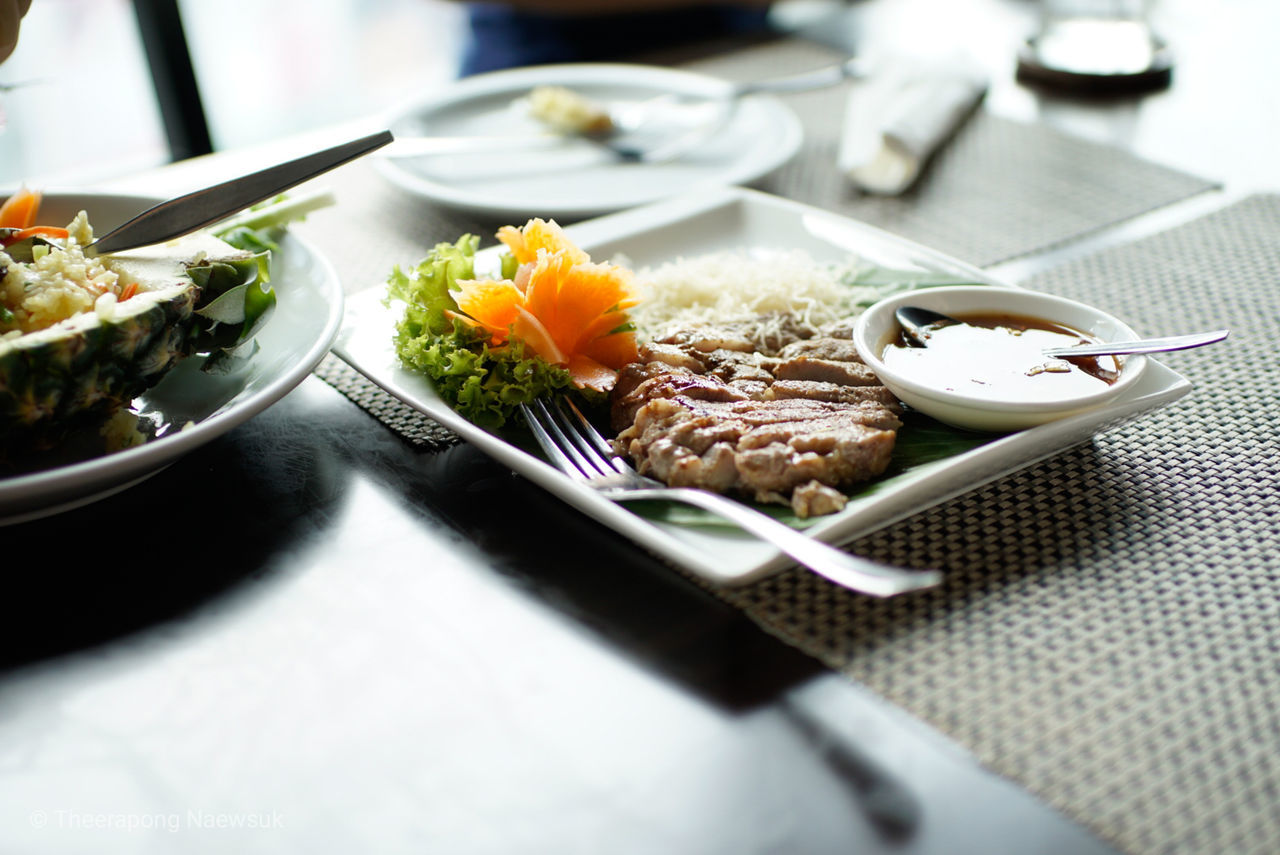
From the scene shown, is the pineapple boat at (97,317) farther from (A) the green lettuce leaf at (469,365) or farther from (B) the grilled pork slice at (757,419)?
(B) the grilled pork slice at (757,419)

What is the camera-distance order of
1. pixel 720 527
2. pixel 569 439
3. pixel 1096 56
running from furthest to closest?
pixel 1096 56
pixel 569 439
pixel 720 527

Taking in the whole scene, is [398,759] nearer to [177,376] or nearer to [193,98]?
[177,376]

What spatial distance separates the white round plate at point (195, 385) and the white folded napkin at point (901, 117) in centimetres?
186

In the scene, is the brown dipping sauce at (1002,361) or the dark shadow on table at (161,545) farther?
the brown dipping sauce at (1002,361)

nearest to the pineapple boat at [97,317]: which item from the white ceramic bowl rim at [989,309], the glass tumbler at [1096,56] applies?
the white ceramic bowl rim at [989,309]

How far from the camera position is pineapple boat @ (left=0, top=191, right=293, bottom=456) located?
62.1 inches

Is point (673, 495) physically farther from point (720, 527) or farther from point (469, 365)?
point (469, 365)

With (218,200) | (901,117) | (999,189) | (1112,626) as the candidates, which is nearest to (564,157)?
(901,117)

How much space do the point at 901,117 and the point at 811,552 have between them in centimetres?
235

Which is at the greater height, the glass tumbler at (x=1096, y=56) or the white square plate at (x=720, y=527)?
the glass tumbler at (x=1096, y=56)

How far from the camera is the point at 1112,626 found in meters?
1.48

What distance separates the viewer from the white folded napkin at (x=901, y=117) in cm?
322

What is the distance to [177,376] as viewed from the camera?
204 cm

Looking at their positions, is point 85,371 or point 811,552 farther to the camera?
point 85,371
